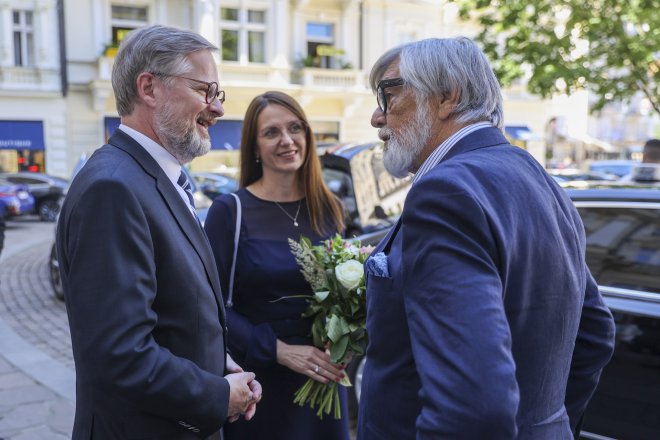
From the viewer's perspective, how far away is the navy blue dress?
2576 mm

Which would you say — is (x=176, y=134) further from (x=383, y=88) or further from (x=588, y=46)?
(x=588, y=46)

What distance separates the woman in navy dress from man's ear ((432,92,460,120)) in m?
1.31

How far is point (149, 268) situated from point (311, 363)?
1125 mm

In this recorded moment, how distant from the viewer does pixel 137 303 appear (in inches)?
58.4

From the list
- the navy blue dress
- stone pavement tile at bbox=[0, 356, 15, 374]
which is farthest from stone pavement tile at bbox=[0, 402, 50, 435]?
the navy blue dress

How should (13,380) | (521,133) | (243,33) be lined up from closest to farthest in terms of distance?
(13,380)
(243,33)
(521,133)

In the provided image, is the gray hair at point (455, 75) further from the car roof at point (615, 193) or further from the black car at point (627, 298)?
the car roof at point (615, 193)

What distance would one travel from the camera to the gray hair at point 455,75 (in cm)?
144

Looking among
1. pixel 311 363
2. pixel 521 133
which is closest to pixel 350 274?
pixel 311 363

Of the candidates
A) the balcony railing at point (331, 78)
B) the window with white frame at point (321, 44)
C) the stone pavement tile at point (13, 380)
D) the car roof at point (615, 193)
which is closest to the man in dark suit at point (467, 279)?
the car roof at point (615, 193)

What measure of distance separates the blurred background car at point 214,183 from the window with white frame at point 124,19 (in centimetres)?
1354

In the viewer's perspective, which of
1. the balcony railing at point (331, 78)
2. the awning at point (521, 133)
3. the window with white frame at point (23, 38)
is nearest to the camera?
the window with white frame at point (23, 38)

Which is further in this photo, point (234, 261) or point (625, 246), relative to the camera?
point (625, 246)

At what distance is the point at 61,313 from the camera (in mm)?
7297
